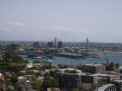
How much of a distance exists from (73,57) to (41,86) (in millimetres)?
16175

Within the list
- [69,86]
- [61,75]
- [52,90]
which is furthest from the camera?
[61,75]

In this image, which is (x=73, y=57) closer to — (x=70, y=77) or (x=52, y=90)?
(x=70, y=77)

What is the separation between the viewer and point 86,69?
40.0ft

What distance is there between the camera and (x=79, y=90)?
6.64 m

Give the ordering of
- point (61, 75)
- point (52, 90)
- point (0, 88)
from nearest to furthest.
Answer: point (0, 88) < point (52, 90) < point (61, 75)

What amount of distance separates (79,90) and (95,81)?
1.67 metres

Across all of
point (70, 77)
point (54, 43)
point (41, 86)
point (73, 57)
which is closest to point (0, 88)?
point (41, 86)

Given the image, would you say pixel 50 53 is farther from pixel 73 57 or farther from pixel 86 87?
pixel 86 87

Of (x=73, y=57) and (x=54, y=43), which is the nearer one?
(x=73, y=57)

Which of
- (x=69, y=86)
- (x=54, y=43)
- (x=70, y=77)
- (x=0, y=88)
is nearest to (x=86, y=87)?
(x=69, y=86)

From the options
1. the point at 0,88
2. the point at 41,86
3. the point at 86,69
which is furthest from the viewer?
the point at 86,69

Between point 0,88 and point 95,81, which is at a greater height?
point 0,88

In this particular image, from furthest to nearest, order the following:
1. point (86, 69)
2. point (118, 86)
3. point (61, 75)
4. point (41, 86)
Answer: point (86, 69) < point (61, 75) < point (118, 86) < point (41, 86)

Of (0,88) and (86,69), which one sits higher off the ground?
(0,88)
